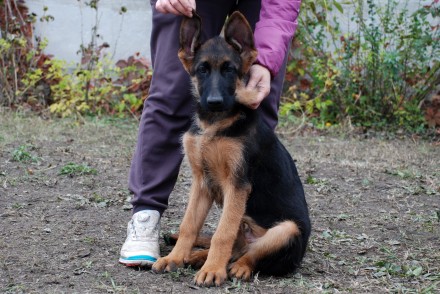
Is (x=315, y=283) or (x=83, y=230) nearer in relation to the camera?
(x=315, y=283)

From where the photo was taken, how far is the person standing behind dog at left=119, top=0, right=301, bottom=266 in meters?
4.11

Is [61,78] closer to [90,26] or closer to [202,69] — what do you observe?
[90,26]

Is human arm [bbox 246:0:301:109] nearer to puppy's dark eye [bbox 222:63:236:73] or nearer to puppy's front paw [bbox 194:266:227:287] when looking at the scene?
puppy's dark eye [bbox 222:63:236:73]

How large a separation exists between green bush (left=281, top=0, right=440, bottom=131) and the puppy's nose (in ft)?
17.4

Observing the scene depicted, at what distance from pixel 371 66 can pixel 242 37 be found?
538 cm

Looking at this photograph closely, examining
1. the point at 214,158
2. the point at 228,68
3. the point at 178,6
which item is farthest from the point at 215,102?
the point at 178,6

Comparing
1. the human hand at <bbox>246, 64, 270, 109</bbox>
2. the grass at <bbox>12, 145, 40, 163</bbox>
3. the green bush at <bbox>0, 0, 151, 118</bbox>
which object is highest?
the human hand at <bbox>246, 64, 270, 109</bbox>

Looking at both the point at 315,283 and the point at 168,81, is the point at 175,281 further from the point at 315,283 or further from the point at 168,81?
the point at 168,81

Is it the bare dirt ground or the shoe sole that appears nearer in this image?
→ the bare dirt ground

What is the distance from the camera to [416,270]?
4.05 metres

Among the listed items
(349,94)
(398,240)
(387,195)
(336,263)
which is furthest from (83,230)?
(349,94)

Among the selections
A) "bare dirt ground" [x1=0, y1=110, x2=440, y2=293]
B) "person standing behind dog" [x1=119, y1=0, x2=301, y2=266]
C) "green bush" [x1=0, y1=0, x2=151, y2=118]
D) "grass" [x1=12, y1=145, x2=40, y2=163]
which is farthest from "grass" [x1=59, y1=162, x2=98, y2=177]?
"green bush" [x1=0, y1=0, x2=151, y2=118]

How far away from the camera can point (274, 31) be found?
4.11 metres

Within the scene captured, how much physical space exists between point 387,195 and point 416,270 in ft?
6.53
